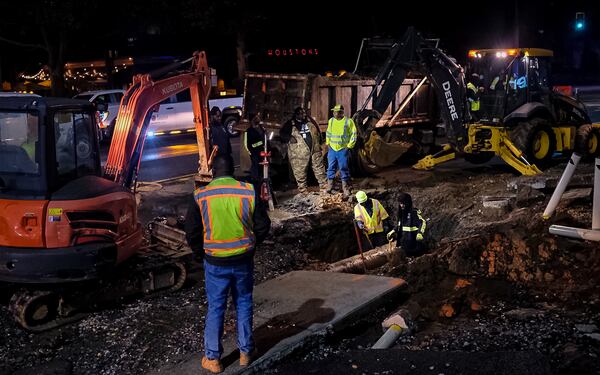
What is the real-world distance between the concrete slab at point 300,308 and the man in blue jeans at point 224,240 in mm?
402

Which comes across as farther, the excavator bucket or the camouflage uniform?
the excavator bucket

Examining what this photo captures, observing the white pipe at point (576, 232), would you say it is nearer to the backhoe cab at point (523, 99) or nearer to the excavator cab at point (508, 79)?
the backhoe cab at point (523, 99)

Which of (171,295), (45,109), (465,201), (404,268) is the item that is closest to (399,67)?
(465,201)

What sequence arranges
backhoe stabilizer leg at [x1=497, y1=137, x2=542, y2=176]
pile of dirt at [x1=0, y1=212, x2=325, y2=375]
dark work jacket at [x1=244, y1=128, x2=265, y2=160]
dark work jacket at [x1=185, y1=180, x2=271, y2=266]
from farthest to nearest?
backhoe stabilizer leg at [x1=497, y1=137, x2=542, y2=176] < dark work jacket at [x1=244, y1=128, x2=265, y2=160] < pile of dirt at [x1=0, y1=212, x2=325, y2=375] < dark work jacket at [x1=185, y1=180, x2=271, y2=266]

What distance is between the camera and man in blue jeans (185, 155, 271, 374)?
5293 mm

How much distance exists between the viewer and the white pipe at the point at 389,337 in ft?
19.8

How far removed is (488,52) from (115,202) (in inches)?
385

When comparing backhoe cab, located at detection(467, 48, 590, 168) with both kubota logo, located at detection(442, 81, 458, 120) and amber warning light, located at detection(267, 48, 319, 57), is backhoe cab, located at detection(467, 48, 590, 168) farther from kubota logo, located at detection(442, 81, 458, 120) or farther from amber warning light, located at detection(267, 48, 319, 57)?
amber warning light, located at detection(267, 48, 319, 57)

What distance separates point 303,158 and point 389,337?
7217 millimetres

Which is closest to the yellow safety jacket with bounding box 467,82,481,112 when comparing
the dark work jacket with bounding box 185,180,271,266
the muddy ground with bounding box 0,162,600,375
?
the muddy ground with bounding box 0,162,600,375

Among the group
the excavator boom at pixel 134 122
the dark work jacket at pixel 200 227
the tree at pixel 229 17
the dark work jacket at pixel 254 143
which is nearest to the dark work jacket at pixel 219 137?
the dark work jacket at pixel 254 143

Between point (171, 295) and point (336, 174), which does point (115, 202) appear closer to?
point (171, 295)

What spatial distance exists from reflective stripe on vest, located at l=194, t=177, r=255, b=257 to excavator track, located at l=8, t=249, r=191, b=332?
2.42m

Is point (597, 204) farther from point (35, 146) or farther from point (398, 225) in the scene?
point (35, 146)
